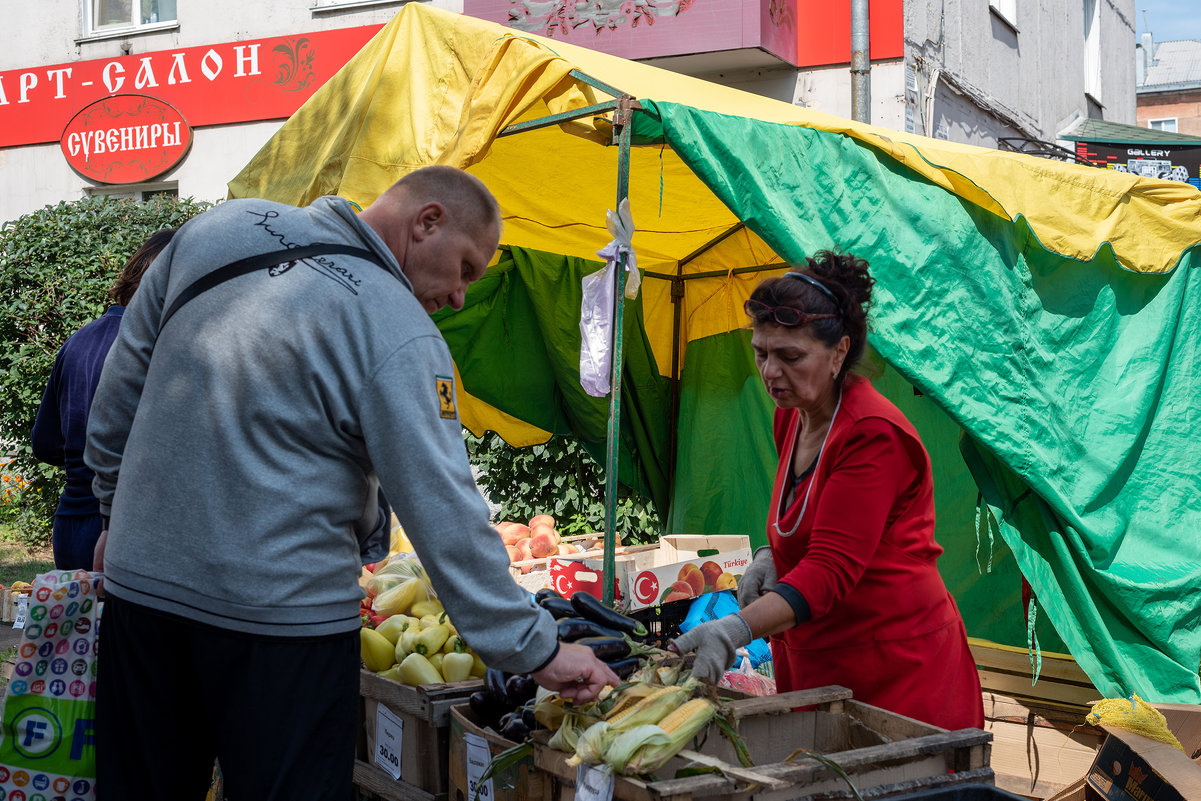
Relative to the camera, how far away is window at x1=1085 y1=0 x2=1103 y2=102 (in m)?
14.0

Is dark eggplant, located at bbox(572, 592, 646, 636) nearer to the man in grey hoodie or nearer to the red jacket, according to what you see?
the red jacket

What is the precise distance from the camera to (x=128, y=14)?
39.3 feet

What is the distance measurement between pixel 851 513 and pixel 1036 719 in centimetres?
288

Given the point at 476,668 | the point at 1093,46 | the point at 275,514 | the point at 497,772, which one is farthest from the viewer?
the point at 1093,46

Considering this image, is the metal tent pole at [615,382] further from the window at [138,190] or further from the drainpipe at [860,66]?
the window at [138,190]

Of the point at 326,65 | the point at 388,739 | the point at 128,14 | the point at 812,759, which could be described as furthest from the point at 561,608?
the point at 128,14

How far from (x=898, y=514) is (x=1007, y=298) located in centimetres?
183

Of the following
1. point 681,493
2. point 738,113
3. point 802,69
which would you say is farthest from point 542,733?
point 802,69

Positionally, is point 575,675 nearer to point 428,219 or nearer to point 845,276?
point 428,219

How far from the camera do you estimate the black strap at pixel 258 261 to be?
1.87 m

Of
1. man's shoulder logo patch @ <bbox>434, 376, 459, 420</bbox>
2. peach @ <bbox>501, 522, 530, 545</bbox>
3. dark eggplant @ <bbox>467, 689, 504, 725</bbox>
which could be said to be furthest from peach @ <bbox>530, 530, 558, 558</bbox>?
man's shoulder logo patch @ <bbox>434, 376, 459, 420</bbox>

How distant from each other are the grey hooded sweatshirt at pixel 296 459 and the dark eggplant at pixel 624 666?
1.50 ft

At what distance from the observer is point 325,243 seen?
6.20 feet

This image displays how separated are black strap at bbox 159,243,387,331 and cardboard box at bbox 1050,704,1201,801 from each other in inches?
95.6
